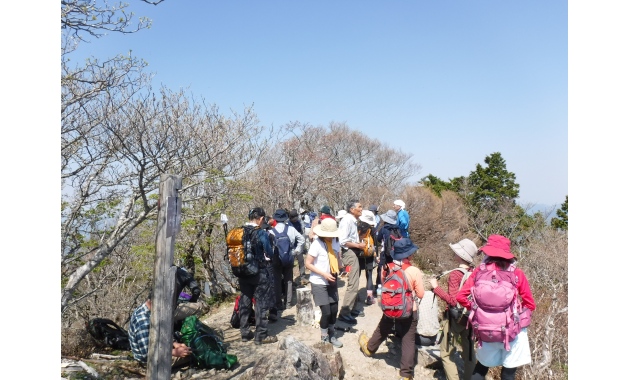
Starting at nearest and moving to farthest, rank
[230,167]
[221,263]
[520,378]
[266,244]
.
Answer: [520,378] < [266,244] < [230,167] < [221,263]

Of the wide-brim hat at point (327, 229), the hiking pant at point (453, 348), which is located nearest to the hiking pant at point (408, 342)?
the hiking pant at point (453, 348)

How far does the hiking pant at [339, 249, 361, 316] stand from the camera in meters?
5.68

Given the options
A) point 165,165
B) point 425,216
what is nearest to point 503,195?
point 425,216

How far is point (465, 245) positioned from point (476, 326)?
87 cm

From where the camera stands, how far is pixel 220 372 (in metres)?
4.49

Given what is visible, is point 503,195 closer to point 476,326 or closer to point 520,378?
point 520,378

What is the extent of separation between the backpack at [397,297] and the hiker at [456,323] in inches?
10.3

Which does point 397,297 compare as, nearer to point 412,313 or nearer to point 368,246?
point 412,313

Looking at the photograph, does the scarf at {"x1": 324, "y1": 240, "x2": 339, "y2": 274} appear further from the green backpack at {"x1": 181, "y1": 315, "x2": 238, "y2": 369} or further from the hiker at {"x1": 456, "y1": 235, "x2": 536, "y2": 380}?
the hiker at {"x1": 456, "y1": 235, "x2": 536, "y2": 380}

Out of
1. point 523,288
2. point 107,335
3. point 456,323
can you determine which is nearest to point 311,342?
point 456,323

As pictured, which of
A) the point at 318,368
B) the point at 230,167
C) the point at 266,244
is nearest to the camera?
the point at 318,368

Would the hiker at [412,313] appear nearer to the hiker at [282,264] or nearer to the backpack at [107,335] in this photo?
the hiker at [282,264]

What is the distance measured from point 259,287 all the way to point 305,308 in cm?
118

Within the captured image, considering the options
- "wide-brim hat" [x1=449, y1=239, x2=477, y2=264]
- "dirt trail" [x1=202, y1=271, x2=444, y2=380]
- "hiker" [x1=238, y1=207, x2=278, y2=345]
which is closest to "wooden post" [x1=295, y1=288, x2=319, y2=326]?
"dirt trail" [x1=202, y1=271, x2=444, y2=380]
